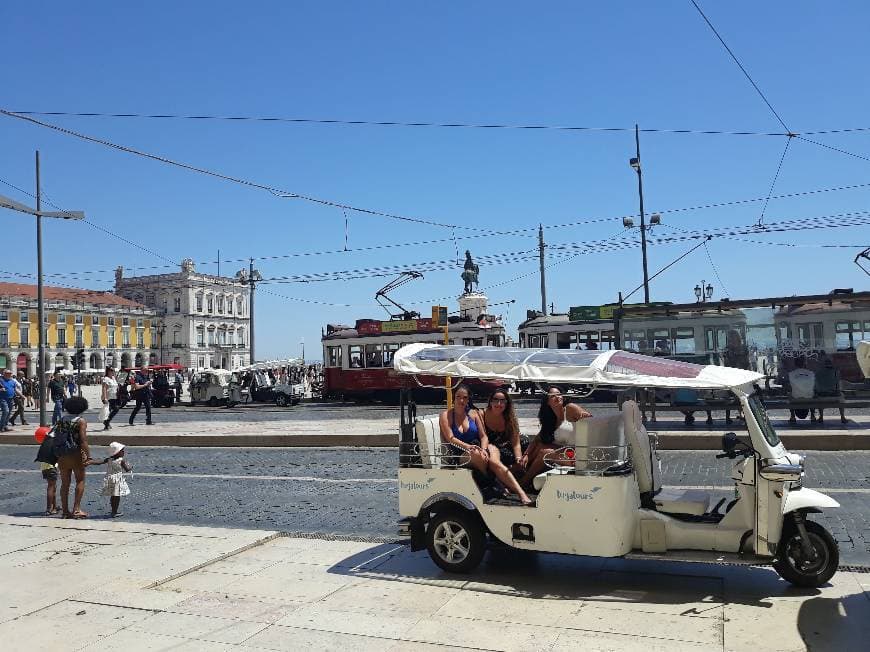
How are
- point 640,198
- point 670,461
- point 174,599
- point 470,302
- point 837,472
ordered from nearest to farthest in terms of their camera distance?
point 174,599, point 837,472, point 670,461, point 640,198, point 470,302

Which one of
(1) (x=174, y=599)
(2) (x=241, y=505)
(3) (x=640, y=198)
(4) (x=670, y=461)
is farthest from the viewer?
(3) (x=640, y=198)

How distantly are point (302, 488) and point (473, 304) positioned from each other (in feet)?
85.6

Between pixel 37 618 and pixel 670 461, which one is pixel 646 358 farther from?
pixel 670 461

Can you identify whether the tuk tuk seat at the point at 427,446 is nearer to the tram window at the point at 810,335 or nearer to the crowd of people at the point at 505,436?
the crowd of people at the point at 505,436

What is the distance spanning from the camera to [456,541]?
6.64m

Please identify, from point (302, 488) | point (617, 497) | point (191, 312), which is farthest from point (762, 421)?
point (191, 312)

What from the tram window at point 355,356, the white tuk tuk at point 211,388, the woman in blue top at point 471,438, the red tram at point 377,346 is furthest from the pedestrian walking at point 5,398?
the woman in blue top at point 471,438

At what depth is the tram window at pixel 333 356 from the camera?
116 ft

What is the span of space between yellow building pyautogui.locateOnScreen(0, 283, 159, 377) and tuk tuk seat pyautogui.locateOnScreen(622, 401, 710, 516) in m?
98.4

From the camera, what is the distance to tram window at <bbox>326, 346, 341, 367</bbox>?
3525cm

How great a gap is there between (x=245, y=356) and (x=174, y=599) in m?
128

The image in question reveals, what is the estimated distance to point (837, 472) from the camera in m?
11.3

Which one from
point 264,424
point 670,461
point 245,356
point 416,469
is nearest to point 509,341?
point 264,424

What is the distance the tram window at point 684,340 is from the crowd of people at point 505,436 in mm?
13041
